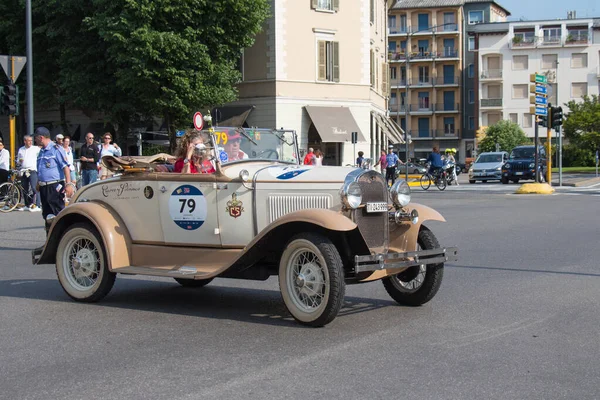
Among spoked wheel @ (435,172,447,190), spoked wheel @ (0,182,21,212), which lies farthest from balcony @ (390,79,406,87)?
spoked wheel @ (0,182,21,212)

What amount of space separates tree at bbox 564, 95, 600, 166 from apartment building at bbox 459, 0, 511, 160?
63.4 ft

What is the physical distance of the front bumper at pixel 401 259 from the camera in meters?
6.39

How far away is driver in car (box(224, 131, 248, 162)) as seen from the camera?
795 centimetres

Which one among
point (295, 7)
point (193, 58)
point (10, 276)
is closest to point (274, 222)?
point (10, 276)

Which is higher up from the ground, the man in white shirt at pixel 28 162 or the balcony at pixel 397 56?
the balcony at pixel 397 56

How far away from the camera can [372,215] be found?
22.6 feet

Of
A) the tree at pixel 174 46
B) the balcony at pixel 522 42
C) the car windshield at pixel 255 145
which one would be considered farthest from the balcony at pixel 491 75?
the car windshield at pixel 255 145

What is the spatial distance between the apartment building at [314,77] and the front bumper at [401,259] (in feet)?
106

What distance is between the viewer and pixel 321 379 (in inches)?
194

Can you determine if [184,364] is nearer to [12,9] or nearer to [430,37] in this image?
[12,9]

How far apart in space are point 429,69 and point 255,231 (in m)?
85.1

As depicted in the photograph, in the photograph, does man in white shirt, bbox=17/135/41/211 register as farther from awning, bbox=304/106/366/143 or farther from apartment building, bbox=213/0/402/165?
A: awning, bbox=304/106/366/143

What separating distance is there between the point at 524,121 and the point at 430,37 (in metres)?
14.3

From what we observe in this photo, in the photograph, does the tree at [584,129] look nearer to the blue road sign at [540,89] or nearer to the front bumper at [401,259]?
the blue road sign at [540,89]
